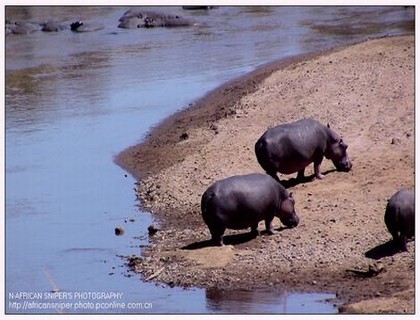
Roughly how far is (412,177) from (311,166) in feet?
5.32

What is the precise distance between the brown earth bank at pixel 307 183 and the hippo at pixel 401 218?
6.1 inches

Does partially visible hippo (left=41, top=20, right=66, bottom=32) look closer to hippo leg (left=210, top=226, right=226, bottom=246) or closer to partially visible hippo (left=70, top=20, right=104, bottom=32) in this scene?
partially visible hippo (left=70, top=20, right=104, bottom=32)

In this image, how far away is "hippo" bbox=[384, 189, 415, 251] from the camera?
9586 mm

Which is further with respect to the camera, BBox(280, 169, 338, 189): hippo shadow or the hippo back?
BBox(280, 169, 338, 189): hippo shadow

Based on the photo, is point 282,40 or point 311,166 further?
point 282,40

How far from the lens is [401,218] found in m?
9.58

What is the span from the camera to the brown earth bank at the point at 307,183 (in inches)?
371

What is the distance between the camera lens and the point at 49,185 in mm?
13367

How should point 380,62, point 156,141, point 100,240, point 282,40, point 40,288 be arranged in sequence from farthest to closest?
point 282,40, point 380,62, point 156,141, point 100,240, point 40,288

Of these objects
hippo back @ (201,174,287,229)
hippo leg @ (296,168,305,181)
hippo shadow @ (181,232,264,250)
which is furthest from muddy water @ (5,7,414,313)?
hippo leg @ (296,168,305,181)

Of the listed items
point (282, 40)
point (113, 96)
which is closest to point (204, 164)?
point (113, 96)

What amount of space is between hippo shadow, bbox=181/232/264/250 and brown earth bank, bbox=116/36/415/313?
27 millimetres

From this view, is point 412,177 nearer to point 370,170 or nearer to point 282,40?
point 370,170

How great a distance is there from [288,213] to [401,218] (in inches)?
55.4
